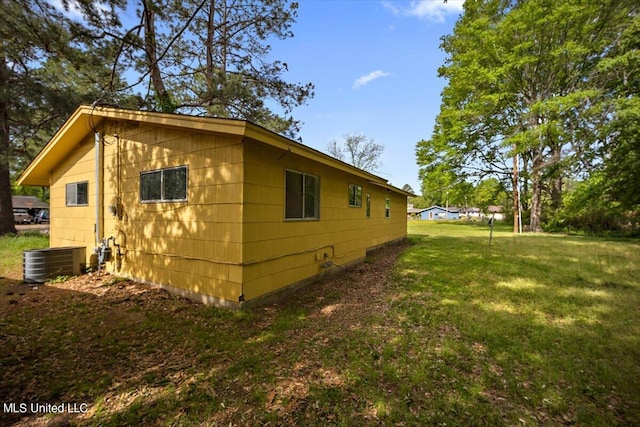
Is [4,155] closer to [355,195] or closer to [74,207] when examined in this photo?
[74,207]

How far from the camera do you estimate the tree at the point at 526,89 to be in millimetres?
Answer: 16891

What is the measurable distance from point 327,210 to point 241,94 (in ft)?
21.4

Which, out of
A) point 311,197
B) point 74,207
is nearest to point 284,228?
point 311,197

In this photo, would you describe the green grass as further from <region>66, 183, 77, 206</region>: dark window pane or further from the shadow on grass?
the shadow on grass

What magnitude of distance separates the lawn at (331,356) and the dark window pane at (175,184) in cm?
203

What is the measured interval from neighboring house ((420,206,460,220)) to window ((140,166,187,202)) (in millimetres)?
63355

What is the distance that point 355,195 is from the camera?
31.0ft

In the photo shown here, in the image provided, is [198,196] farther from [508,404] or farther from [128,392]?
[508,404]

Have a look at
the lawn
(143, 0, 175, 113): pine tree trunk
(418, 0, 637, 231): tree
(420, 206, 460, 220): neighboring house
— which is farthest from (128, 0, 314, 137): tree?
(420, 206, 460, 220): neighboring house

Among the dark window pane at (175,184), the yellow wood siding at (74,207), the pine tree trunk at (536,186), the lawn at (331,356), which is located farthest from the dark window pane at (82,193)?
the pine tree trunk at (536,186)

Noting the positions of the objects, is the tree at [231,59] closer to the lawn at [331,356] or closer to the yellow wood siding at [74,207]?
the yellow wood siding at [74,207]

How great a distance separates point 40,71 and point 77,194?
751cm

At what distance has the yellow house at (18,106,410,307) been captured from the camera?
186 inches

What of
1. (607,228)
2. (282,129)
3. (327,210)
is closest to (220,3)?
(282,129)
